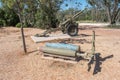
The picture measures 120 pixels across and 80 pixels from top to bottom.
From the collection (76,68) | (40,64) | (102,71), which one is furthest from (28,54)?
(102,71)

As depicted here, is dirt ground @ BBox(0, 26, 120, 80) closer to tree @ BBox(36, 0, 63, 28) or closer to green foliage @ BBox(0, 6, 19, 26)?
tree @ BBox(36, 0, 63, 28)

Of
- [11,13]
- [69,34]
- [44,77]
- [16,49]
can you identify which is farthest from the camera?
[11,13]

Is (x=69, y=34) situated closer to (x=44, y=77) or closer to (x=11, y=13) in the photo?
(x=44, y=77)

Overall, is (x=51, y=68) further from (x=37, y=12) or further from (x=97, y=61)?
(x=37, y=12)

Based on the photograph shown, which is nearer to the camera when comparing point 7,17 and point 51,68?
point 51,68

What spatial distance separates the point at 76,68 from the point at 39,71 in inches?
41.8

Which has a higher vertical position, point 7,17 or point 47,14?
point 47,14

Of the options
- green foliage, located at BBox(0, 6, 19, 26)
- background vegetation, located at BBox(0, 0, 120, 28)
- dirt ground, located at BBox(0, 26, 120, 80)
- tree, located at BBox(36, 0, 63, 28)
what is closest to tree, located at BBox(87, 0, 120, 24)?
background vegetation, located at BBox(0, 0, 120, 28)

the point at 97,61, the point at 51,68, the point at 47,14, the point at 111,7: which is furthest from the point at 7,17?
the point at 97,61

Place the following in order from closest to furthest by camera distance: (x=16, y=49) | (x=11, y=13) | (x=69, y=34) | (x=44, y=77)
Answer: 1. (x=44, y=77)
2. (x=16, y=49)
3. (x=69, y=34)
4. (x=11, y=13)

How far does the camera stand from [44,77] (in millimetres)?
5461

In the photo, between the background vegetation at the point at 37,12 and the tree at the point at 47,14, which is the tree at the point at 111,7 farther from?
the tree at the point at 47,14

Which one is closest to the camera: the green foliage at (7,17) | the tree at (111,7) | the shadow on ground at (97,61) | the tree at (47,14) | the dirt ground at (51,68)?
the dirt ground at (51,68)

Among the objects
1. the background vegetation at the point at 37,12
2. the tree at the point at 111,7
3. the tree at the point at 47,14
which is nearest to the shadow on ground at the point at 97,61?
the background vegetation at the point at 37,12
